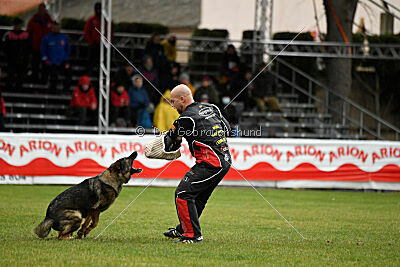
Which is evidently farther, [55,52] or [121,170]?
[55,52]

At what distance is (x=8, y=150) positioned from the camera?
14789 mm

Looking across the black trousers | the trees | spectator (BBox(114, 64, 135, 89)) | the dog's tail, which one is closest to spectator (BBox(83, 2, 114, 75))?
spectator (BBox(114, 64, 135, 89))

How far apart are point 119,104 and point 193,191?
11.7 metres

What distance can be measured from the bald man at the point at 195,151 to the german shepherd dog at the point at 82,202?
2.28 feet

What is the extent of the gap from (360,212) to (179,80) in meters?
8.83

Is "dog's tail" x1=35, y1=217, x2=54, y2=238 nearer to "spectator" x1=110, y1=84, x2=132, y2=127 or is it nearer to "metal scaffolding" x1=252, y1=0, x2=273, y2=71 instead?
"spectator" x1=110, y1=84, x2=132, y2=127

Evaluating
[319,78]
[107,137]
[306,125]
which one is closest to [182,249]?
[107,137]

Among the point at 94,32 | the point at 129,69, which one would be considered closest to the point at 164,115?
the point at 129,69

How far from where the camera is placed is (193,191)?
22.6ft

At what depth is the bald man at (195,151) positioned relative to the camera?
22.5 ft

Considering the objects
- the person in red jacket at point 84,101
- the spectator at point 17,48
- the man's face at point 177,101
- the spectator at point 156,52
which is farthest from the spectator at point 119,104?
the man's face at point 177,101

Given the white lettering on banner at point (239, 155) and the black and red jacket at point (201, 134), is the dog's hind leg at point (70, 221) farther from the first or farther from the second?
the white lettering on banner at point (239, 155)

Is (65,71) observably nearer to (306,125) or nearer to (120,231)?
(306,125)

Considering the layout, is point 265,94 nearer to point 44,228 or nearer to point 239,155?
point 239,155
